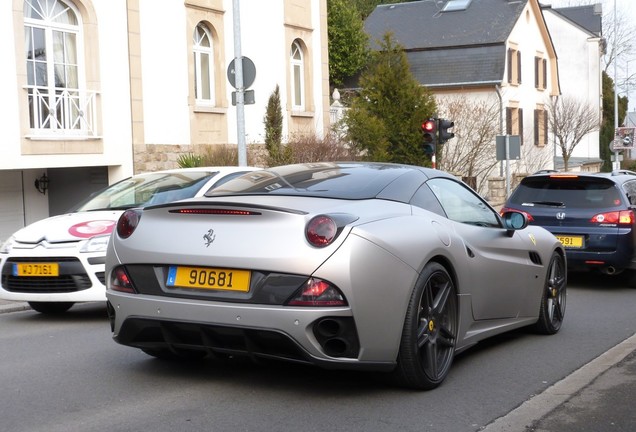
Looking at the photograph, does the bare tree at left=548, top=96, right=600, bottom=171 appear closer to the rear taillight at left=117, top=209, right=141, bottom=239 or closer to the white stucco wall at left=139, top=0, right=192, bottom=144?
the white stucco wall at left=139, top=0, right=192, bottom=144

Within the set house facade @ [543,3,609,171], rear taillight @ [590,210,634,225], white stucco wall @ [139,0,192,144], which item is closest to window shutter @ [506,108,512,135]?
house facade @ [543,3,609,171]

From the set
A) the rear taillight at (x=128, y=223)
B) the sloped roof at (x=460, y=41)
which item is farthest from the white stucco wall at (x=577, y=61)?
the rear taillight at (x=128, y=223)

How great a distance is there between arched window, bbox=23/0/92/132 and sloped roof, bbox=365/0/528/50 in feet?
88.3

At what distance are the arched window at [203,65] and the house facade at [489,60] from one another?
1668cm

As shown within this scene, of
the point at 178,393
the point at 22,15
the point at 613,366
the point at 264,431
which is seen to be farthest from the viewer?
the point at 22,15

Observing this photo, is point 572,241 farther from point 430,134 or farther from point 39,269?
point 430,134

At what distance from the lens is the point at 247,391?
581 cm

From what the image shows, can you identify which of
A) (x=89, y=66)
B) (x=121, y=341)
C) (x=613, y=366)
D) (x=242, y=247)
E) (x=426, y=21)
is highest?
(x=426, y=21)

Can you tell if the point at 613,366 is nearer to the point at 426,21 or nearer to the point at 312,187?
the point at 312,187

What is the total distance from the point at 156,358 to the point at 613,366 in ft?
11.0

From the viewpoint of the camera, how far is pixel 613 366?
659 centimetres

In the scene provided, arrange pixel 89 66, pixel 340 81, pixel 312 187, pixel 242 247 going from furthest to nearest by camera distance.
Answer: pixel 340 81, pixel 89 66, pixel 312 187, pixel 242 247

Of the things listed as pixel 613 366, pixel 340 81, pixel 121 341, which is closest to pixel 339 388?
pixel 121 341

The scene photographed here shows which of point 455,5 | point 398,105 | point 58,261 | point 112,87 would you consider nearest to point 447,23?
point 455,5
